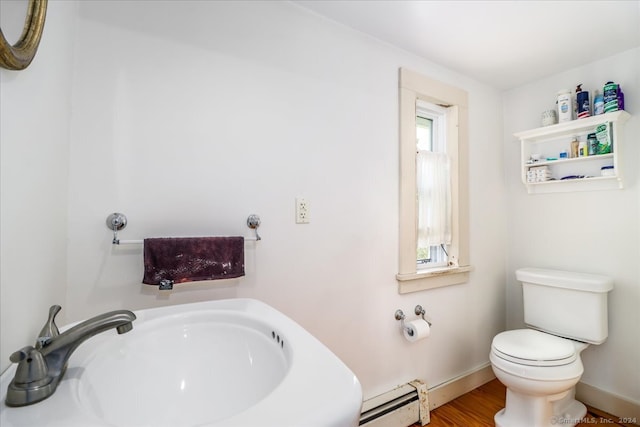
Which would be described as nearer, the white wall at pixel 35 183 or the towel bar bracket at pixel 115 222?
the white wall at pixel 35 183

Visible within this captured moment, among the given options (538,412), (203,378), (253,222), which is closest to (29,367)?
(203,378)

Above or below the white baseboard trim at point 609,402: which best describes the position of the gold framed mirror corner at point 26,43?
above

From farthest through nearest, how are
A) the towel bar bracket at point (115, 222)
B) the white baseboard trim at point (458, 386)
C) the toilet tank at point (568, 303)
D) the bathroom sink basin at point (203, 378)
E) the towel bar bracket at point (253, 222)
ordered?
the white baseboard trim at point (458, 386) → the toilet tank at point (568, 303) → the towel bar bracket at point (253, 222) → the towel bar bracket at point (115, 222) → the bathroom sink basin at point (203, 378)

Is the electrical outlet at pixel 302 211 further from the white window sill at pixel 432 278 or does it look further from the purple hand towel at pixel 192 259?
the white window sill at pixel 432 278

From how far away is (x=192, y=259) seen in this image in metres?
1.04

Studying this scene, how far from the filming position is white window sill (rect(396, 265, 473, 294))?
1.66 metres

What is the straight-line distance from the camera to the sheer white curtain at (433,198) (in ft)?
6.07

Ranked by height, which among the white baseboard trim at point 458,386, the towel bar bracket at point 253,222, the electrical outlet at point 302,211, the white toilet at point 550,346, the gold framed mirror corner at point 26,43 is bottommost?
the white baseboard trim at point 458,386

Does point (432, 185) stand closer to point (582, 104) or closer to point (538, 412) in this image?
point (582, 104)

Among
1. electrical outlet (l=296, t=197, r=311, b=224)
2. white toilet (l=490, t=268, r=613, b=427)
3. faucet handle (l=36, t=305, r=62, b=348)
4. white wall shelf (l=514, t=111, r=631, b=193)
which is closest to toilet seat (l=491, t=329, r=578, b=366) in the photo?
white toilet (l=490, t=268, r=613, b=427)

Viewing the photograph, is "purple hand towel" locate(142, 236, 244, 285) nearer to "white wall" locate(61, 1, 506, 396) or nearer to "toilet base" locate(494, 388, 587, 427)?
"white wall" locate(61, 1, 506, 396)

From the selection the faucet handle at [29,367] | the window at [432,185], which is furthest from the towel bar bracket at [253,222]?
the window at [432,185]

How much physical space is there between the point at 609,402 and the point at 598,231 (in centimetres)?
103

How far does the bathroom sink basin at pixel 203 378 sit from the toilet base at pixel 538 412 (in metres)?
1.53
